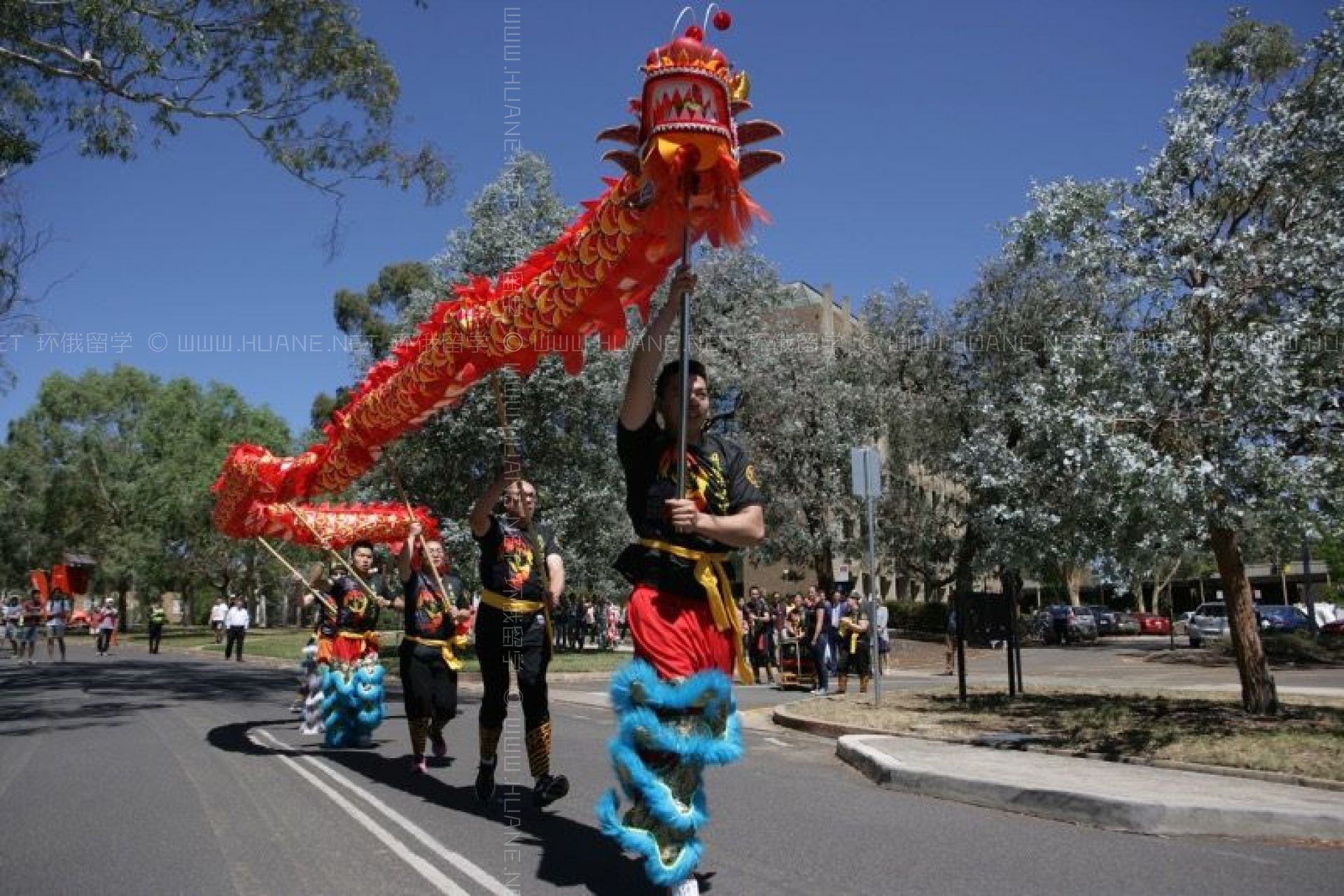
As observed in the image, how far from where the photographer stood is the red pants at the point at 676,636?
4.15 metres

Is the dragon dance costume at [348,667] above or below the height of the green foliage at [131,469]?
below

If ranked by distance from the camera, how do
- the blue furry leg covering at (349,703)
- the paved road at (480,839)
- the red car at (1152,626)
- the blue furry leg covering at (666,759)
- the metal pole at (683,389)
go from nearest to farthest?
1. the blue furry leg covering at (666,759)
2. the metal pole at (683,389)
3. the paved road at (480,839)
4. the blue furry leg covering at (349,703)
5. the red car at (1152,626)

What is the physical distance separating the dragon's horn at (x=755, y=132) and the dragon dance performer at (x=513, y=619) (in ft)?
8.92

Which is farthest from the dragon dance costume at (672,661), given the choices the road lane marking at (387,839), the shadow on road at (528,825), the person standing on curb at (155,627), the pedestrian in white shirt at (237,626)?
the person standing on curb at (155,627)

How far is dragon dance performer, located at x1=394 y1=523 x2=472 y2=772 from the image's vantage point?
315 inches

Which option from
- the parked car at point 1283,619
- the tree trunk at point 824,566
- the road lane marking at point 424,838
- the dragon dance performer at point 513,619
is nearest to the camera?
the road lane marking at point 424,838

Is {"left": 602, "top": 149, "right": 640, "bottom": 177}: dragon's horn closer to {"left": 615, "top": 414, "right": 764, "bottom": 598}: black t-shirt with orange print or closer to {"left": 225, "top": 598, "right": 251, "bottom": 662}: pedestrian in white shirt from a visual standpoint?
{"left": 615, "top": 414, "right": 764, "bottom": 598}: black t-shirt with orange print

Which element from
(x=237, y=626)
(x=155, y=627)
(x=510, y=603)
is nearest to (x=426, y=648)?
(x=510, y=603)

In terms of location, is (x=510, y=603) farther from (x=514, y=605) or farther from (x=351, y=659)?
(x=351, y=659)

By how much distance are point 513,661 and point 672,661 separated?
2.71 m

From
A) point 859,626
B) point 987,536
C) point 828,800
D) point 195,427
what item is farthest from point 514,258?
point 195,427

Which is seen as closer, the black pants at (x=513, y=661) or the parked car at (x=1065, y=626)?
the black pants at (x=513, y=661)

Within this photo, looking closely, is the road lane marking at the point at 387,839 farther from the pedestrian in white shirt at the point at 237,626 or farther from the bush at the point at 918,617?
the bush at the point at 918,617

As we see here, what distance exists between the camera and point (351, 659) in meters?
9.61
